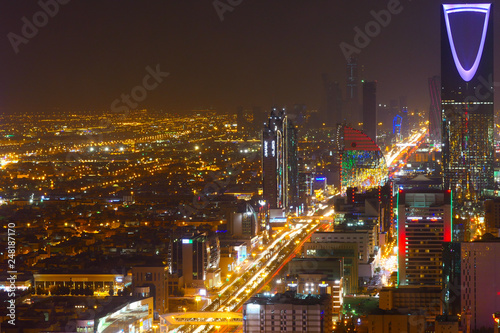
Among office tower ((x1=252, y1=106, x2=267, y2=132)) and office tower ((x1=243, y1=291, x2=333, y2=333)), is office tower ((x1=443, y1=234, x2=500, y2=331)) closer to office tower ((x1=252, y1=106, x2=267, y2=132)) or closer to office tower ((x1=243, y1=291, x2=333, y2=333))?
office tower ((x1=243, y1=291, x2=333, y2=333))

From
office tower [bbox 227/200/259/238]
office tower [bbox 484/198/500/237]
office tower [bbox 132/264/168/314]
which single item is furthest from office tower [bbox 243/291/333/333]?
office tower [bbox 484/198/500/237]

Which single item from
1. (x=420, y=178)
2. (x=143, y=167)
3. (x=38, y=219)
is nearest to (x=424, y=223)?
(x=420, y=178)

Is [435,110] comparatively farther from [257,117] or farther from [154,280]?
[154,280]

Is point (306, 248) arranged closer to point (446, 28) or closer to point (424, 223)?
point (424, 223)

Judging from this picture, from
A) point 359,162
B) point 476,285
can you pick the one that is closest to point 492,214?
point 359,162

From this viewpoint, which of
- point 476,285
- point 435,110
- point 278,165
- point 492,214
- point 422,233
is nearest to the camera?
point 476,285

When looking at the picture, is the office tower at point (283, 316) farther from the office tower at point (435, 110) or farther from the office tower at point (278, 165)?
the office tower at point (435, 110)
